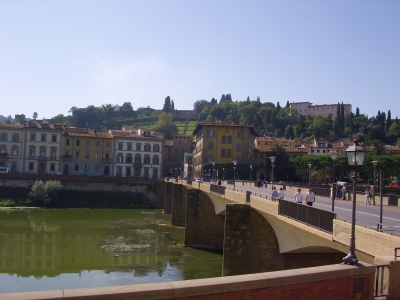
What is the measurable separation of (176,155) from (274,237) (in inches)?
3770

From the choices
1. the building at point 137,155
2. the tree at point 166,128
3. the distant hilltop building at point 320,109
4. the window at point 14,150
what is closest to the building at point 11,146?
the window at point 14,150

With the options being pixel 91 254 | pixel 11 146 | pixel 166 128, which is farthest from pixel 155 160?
pixel 166 128

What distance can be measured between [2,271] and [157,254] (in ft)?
33.0

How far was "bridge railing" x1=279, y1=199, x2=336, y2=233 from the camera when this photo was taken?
12812 mm

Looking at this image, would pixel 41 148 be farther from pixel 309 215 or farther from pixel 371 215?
pixel 309 215

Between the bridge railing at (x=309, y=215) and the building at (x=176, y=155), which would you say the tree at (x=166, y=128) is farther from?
the bridge railing at (x=309, y=215)

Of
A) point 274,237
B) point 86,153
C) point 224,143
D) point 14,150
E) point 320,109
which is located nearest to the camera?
point 274,237

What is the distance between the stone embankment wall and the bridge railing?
53.7 meters

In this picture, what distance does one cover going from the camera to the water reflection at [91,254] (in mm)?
25062

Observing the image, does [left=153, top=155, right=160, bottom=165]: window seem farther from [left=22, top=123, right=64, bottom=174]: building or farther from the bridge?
the bridge

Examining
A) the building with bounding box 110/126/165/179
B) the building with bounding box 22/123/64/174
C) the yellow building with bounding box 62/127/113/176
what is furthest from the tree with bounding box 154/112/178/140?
the building with bounding box 22/123/64/174

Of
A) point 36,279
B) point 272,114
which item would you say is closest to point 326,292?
point 36,279

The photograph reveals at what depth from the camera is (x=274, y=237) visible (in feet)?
70.6

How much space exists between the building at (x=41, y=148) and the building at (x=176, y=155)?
127ft
